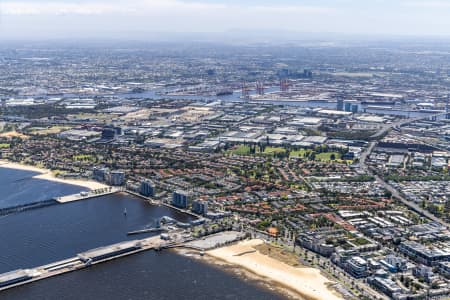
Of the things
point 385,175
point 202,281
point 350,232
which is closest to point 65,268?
point 202,281

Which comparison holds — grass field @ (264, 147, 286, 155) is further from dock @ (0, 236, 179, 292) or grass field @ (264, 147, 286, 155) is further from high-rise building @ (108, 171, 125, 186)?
dock @ (0, 236, 179, 292)

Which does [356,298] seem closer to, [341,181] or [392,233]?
[392,233]

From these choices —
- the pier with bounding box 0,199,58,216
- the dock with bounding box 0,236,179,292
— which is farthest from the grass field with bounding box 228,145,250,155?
the dock with bounding box 0,236,179,292

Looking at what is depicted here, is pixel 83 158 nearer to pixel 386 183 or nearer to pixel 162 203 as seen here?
pixel 162 203

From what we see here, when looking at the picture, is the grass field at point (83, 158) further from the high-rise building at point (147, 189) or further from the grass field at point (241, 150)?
the grass field at point (241, 150)

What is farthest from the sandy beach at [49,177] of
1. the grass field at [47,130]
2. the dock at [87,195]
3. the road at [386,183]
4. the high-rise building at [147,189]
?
the road at [386,183]

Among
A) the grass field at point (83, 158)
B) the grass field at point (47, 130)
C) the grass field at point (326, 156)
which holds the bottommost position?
the grass field at point (326, 156)

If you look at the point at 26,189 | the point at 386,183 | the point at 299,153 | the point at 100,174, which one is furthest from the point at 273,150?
the point at 26,189
